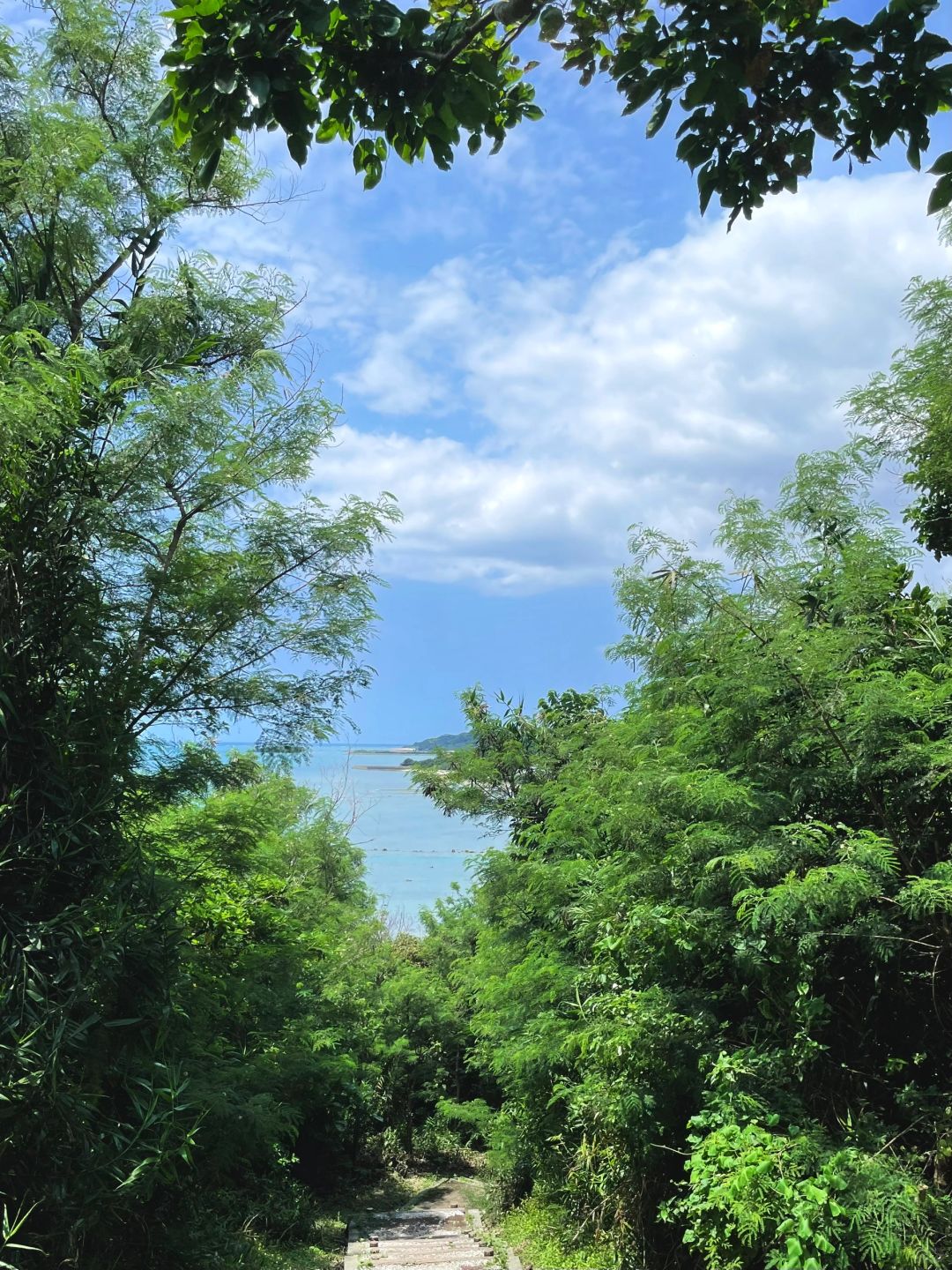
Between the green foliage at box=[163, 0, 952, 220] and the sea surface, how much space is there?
15.9ft

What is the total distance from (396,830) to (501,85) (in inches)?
2627

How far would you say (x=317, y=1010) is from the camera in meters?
9.23

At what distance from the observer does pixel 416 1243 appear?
7.28 metres

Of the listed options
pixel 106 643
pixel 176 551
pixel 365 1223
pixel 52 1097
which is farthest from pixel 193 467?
pixel 365 1223

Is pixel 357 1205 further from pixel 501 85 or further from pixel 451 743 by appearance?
pixel 501 85

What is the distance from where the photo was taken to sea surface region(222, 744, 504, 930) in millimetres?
11445

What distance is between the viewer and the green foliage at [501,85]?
1850 millimetres

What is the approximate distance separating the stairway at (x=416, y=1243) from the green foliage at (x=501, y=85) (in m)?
6.24

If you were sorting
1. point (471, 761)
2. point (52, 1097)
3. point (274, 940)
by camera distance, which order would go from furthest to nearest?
point (471, 761)
point (274, 940)
point (52, 1097)

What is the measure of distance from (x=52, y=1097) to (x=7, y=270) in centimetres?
440

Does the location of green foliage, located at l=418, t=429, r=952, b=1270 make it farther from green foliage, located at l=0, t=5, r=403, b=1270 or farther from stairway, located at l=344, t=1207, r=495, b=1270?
green foliage, located at l=0, t=5, r=403, b=1270

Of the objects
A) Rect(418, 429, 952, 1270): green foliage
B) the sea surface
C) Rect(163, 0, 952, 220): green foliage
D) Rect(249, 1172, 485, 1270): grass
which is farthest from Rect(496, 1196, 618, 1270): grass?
Rect(163, 0, 952, 220): green foliage

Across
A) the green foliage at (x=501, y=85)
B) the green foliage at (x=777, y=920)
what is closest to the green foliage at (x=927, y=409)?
the green foliage at (x=777, y=920)

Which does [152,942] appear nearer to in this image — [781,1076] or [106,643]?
[106,643]
